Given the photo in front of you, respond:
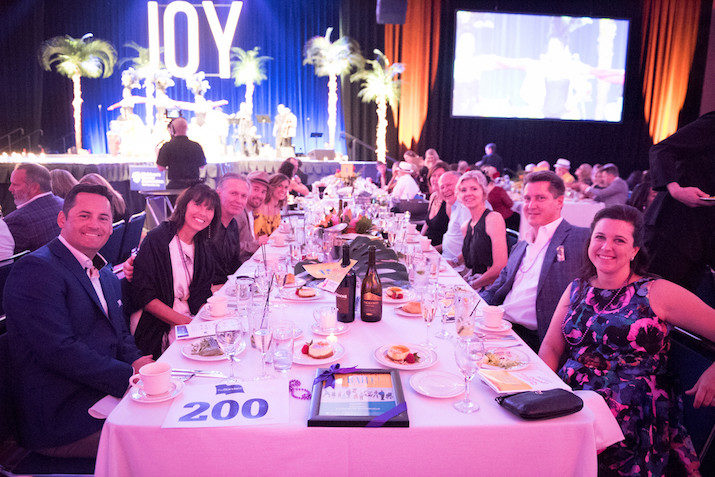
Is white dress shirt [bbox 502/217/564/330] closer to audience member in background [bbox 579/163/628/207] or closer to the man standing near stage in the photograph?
the man standing near stage

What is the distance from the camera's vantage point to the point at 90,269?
69.6 inches

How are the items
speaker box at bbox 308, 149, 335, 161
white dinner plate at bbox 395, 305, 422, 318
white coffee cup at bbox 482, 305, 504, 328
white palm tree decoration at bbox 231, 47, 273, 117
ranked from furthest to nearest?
white palm tree decoration at bbox 231, 47, 273, 117
speaker box at bbox 308, 149, 335, 161
white dinner plate at bbox 395, 305, 422, 318
white coffee cup at bbox 482, 305, 504, 328

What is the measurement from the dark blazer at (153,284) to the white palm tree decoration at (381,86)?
9701mm

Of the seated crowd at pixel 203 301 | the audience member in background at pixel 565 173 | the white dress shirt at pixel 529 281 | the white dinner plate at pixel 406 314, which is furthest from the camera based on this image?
the audience member in background at pixel 565 173

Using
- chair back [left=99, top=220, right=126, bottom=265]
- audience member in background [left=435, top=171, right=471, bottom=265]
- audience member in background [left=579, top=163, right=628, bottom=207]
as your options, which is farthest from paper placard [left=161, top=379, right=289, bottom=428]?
audience member in background [left=579, top=163, right=628, bottom=207]

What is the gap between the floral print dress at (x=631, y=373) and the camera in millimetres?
1560

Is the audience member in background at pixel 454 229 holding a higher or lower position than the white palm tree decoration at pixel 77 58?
lower

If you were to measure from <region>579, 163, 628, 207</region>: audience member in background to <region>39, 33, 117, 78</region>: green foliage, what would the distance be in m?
10.9

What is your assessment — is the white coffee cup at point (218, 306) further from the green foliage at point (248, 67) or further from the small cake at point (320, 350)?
the green foliage at point (248, 67)

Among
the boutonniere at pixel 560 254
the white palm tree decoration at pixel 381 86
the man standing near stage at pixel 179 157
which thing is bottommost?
the boutonniere at pixel 560 254

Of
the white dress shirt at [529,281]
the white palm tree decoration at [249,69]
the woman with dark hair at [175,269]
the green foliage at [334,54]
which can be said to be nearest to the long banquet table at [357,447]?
the woman with dark hair at [175,269]

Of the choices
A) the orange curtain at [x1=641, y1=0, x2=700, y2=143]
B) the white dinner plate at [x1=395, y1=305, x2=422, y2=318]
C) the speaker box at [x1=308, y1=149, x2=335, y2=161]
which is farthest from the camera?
the orange curtain at [x1=641, y1=0, x2=700, y2=143]

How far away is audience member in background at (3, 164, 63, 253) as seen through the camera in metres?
3.34

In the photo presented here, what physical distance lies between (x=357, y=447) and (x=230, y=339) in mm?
444
